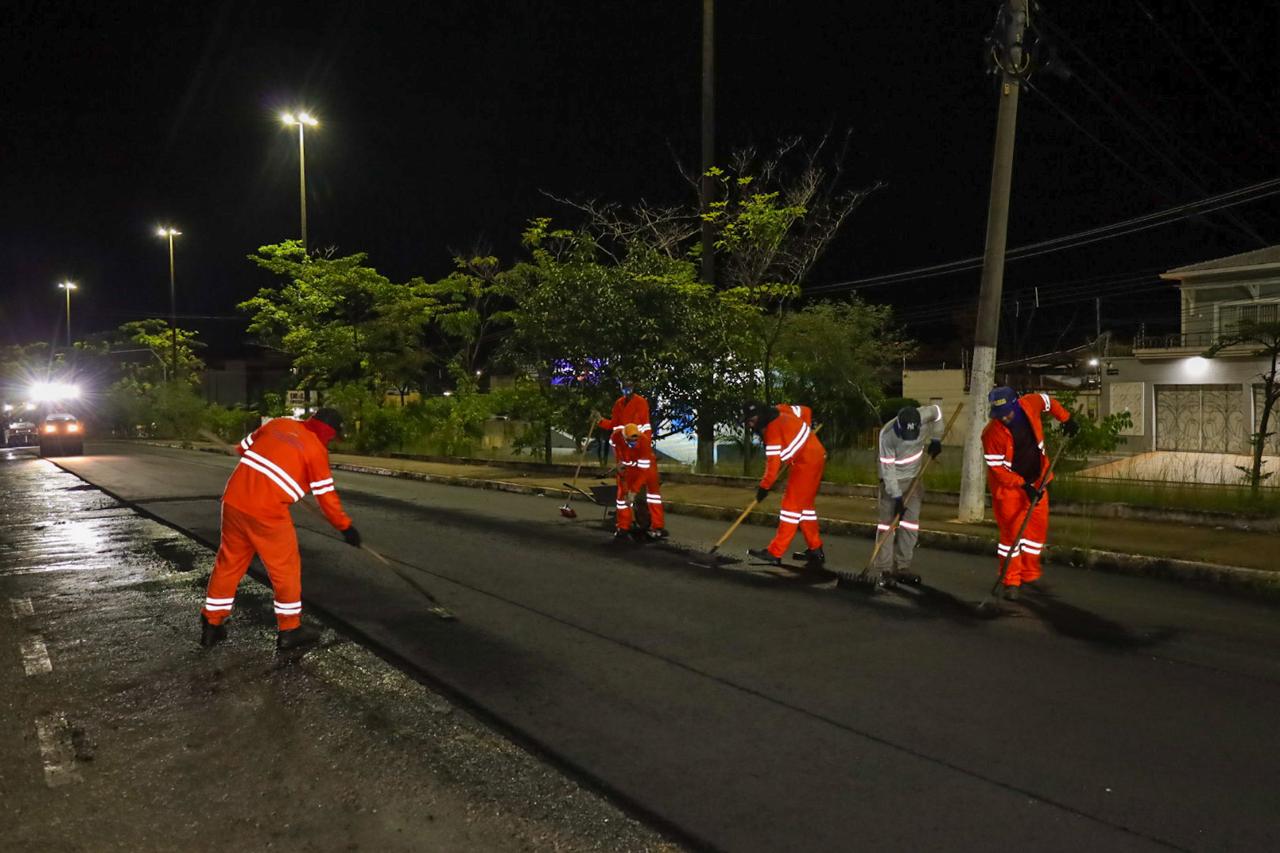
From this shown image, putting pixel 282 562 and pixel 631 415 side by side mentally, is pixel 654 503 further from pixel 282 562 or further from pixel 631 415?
pixel 282 562

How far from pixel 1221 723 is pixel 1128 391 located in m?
25.6

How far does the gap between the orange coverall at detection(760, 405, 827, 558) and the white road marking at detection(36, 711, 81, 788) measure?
A: 569 cm

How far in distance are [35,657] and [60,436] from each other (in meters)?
27.7

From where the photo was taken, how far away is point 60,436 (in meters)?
30.3

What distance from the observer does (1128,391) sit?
28016mm

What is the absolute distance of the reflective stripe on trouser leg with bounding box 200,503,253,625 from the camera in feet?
20.3

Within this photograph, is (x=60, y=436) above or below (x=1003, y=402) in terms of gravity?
below

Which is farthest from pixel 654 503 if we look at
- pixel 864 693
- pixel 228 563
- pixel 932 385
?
pixel 932 385

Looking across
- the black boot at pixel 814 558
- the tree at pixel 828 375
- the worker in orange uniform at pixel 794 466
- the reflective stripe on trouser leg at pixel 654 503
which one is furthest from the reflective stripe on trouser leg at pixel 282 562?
the tree at pixel 828 375

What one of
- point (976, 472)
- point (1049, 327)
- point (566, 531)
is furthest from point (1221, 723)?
point (1049, 327)

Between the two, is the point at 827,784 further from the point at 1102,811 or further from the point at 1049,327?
the point at 1049,327

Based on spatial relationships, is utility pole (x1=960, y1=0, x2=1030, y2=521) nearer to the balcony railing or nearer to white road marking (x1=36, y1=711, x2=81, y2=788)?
white road marking (x1=36, y1=711, x2=81, y2=788)

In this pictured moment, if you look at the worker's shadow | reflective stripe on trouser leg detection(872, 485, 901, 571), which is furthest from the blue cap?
the worker's shadow

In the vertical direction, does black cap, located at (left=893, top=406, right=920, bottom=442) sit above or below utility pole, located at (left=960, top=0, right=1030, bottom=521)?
below
